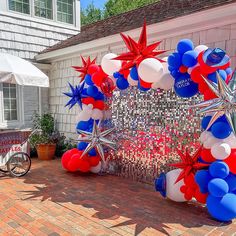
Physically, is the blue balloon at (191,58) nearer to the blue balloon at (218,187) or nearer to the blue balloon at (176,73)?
the blue balloon at (176,73)

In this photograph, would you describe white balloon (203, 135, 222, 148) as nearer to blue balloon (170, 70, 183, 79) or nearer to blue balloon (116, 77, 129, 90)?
blue balloon (170, 70, 183, 79)

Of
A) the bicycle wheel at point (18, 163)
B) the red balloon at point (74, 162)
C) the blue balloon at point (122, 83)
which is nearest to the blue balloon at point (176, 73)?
the blue balloon at point (122, 83)

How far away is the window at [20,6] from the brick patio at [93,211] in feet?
17.3

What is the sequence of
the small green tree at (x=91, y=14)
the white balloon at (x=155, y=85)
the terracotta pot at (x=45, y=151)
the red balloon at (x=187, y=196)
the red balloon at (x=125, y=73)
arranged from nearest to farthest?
the red balloon at (x=187, y=196), the white balloon at (x=155, y=85), the red balloon at (x=125, y=73), the terracotta pot at (x=45, y=151), the small green tree at (x=91, y=14)

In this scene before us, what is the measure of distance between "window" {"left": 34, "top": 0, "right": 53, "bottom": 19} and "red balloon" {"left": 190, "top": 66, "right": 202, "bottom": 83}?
6.56 meters

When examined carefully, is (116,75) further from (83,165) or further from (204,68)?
(83,165)

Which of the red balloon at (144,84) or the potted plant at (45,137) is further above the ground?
the red balloon at (144,84)

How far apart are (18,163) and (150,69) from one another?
373cm

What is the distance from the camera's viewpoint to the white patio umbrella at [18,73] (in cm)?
562

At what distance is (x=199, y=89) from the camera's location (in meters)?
4.06

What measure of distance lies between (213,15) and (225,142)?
2.41m

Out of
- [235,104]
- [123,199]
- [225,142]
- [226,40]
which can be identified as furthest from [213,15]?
[123,199]

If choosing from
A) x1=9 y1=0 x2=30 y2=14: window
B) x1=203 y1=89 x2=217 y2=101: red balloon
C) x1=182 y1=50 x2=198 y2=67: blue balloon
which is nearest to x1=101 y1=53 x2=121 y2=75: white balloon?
x1=182 y1=50 x2=198 y2=67: blue balloon

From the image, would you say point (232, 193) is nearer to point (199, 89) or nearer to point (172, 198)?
point (172, 198)
